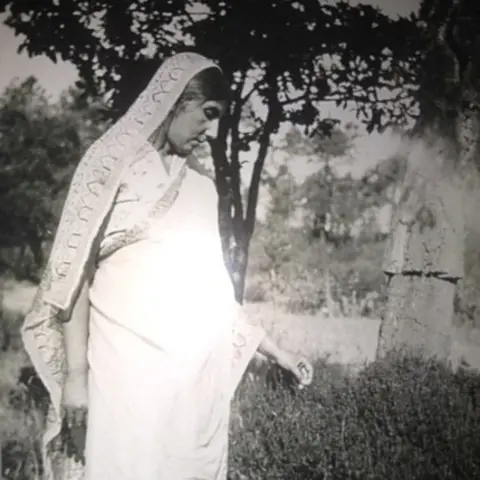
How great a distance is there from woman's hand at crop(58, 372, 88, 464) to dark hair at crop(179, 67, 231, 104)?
0.64 m

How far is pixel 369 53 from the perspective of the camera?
2.11 meters

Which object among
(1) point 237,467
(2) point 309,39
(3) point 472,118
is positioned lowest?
(1) point 237,467

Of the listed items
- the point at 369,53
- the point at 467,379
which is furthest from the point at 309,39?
the point at 467,379

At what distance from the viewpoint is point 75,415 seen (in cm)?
192

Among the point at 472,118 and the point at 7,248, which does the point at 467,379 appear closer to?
the point at 472,118

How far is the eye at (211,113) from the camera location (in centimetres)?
200

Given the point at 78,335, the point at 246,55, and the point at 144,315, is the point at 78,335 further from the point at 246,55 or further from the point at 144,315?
the point at 246,55

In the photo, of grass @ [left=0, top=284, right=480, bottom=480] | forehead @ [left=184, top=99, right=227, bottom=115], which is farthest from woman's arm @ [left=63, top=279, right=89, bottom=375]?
forehead @ [left=184, top=99, right=227, bottom=115]

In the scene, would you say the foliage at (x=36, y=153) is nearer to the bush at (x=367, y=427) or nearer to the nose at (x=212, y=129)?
the nose at (x=212, y=129)

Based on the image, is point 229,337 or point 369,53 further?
point 369,53

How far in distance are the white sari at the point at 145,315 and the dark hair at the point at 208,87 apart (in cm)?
2

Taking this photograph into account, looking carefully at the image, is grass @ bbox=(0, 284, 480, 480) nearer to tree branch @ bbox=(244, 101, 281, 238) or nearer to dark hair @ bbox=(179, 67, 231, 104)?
tree branch @ bbox=(244, 101, 281, 238)

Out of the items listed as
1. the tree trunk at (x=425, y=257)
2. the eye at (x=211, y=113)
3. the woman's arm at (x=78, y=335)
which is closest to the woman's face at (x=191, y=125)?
the eye at (x=211, y=113)

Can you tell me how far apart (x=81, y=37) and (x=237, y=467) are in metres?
1.01
